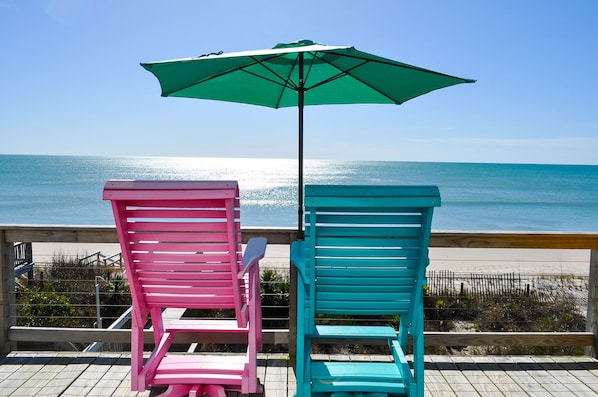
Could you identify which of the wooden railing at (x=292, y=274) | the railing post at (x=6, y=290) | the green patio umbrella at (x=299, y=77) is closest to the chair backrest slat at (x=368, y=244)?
the green patio umbrella at (x=299, y=77)

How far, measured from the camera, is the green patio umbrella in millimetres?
2164

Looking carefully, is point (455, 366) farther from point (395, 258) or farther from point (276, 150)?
point (276, 150)

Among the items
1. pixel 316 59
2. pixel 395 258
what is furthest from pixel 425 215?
pixel 316 59

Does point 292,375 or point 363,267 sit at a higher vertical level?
point 363,267

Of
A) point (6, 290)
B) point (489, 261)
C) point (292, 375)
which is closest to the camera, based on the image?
point (292, 375)

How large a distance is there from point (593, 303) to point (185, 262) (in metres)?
2.81

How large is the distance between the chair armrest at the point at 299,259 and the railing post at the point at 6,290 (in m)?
2.03

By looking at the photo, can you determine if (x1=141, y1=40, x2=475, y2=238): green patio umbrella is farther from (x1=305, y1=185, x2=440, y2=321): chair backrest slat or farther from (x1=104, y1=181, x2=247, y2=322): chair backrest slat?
(x1=104, y1=181, x2=247, y2=322): chair backrest slat

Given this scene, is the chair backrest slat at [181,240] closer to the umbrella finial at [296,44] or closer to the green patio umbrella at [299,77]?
the green patio umbrella at [299,77]

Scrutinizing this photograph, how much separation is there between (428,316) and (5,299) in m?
5.85

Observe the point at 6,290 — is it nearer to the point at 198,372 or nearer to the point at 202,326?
the point at 202,326

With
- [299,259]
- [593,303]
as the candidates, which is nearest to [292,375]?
[299,259]

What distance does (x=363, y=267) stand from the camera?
1.82 metres

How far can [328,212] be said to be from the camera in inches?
68.6
